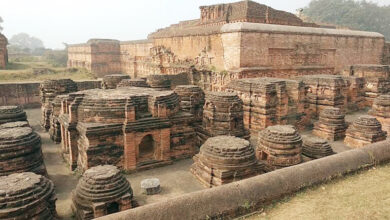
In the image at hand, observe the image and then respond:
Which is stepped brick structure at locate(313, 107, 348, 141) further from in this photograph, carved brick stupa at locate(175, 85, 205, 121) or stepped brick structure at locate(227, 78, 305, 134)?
carved brick stupa at locate(175, 85, 205, 121)

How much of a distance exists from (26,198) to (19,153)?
8.14 ft

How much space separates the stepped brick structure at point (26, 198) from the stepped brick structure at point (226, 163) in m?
3.44

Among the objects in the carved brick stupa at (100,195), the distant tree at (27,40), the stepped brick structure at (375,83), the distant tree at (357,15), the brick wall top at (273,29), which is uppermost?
the distant tree at (27,40)

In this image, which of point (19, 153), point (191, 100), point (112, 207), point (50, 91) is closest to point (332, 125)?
point (191, 100)

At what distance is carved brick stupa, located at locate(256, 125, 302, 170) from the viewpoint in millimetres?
8227

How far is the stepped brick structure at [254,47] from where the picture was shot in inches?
551

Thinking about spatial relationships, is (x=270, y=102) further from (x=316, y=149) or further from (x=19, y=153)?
(x=19, y=153)

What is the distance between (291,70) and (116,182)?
497 inches

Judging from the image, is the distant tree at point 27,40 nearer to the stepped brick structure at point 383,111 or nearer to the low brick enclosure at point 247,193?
the stepped brick structure at point 383,111

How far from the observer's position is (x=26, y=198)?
5195 millimetres

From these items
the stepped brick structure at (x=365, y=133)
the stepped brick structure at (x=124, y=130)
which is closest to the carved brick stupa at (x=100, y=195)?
the stepped brick structure at (x=124, y=130)

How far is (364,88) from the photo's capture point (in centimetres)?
1520

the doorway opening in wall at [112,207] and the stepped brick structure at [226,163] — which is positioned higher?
the stepped brick structure at [226,163]

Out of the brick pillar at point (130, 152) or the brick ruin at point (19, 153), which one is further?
the brick pillar at point (130, 152)
